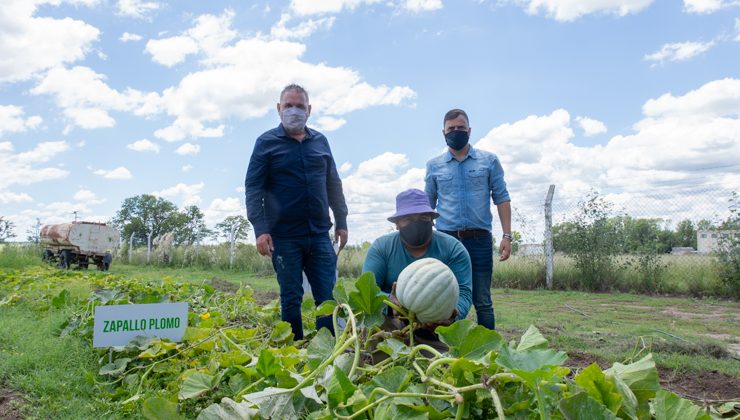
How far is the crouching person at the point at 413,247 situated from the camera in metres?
2.39

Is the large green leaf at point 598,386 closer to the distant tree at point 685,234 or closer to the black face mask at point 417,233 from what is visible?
the black face mask at point 417,233

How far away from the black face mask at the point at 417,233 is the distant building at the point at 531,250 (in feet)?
27.0

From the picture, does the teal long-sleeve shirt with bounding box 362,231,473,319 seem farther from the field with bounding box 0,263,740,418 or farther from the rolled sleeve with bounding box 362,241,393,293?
the field with bounding box 0,263,740,418

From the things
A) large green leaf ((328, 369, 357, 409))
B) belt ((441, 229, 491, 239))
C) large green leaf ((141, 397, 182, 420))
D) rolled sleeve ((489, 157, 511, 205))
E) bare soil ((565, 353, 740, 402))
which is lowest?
bare soil ((565, 353, 740, 402))

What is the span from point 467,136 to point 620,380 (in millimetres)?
2633

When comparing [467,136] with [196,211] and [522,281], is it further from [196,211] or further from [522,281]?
[196,211]

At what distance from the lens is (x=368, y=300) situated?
1.45 m

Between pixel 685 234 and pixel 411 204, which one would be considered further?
pixel 685 234

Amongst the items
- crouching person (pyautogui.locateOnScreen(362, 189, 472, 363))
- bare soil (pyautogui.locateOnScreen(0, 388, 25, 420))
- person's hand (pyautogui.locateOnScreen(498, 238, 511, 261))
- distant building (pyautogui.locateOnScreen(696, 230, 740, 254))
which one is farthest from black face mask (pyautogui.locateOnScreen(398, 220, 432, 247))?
distant building (pyautogui.locateOnScreen(696, 230, 740, 254))

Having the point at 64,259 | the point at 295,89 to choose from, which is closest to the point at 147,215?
the point at 64,259

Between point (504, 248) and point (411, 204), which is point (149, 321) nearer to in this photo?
point (411, 204)

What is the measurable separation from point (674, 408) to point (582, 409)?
186 mm

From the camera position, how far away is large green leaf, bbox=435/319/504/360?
1056 millimetres

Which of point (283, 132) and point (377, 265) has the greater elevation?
point (283, 132)
